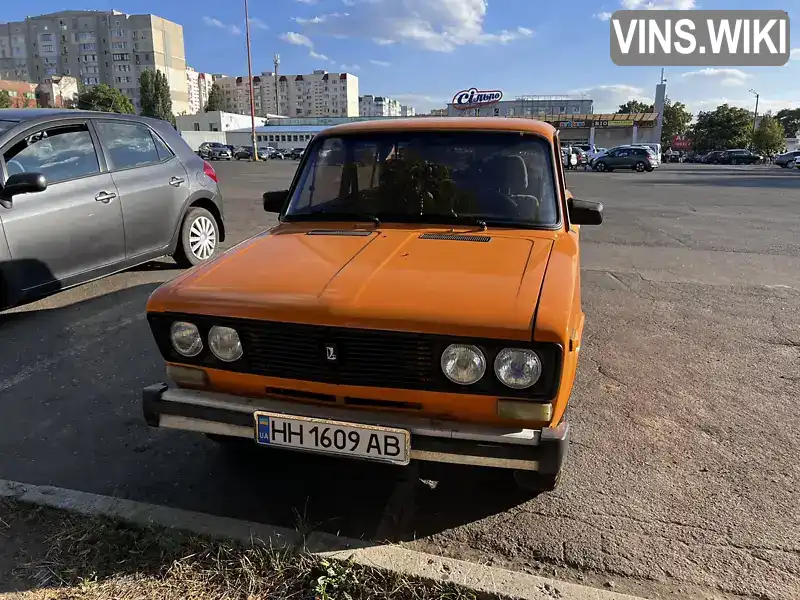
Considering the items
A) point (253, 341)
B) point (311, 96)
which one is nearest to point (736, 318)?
point (253, 341)

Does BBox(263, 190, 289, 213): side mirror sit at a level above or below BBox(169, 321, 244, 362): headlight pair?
above

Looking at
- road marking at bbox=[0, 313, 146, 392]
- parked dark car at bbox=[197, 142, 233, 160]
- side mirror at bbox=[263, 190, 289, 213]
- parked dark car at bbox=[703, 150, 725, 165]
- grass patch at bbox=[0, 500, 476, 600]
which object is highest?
parked dark car at bbox=[197, 142, 233, 160]

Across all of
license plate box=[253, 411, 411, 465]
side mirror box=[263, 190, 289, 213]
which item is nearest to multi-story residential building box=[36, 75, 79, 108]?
side mirror box=[263, 190, 289, 213]

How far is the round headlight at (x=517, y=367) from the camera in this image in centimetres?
224

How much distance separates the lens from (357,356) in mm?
2371

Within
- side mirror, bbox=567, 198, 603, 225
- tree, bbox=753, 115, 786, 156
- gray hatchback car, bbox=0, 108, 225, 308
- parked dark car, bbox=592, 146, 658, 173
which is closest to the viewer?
side mirror, bbox=567, 198, 603, 225

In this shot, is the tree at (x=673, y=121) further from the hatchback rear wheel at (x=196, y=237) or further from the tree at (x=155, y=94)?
the hatchback rear wheel at (x=196, y=237)

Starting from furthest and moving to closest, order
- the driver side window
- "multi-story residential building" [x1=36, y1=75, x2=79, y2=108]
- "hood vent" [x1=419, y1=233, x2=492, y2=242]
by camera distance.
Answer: "multi-story residential building" [x1=36, y1=75, x2=79, y2=108]
the driver side window
"hood vent" [x1=419, y1=233, x2=492, y2=242]

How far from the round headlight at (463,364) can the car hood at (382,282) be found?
9cm

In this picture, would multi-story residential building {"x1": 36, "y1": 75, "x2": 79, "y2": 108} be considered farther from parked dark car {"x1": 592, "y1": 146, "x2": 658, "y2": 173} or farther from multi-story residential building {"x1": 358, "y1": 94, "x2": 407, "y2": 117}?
parked dark car {"x1": 592, "y1": 146, "x2": 658, "y2": 173}

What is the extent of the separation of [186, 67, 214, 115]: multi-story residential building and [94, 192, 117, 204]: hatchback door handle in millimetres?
143519

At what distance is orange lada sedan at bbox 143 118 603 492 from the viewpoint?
Result: 7.40ft

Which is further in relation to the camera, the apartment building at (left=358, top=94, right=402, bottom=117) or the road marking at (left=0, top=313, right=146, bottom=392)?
the apartment building at (left=358, top=94, right=402, bottom=117)

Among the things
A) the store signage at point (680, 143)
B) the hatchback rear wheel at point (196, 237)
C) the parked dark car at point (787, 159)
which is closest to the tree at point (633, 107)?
the store signage at point (680, 143)
